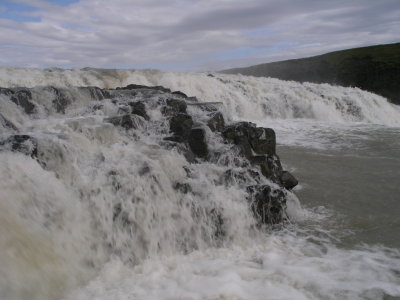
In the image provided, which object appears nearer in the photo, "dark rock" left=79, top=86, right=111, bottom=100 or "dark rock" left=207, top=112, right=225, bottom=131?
"dark rock" left=207, top=112, right=225, bottom=131

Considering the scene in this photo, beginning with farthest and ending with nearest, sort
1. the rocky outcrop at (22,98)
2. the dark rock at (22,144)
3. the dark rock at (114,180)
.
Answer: the rocky outcrop at (22,98), the dark rock at (114,180), the dark rock at (22,144)

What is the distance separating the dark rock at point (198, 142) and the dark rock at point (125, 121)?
1.35 metres

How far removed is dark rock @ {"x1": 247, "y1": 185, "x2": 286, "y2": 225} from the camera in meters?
7.56

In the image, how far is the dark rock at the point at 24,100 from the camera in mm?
10203

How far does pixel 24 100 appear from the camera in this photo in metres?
10.3

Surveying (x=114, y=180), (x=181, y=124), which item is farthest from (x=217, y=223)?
(x=181, y=124)

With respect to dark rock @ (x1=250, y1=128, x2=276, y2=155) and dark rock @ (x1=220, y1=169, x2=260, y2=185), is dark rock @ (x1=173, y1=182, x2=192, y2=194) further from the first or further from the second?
dark rock @ (x1=250, y1=128, x2=276, y2=155)

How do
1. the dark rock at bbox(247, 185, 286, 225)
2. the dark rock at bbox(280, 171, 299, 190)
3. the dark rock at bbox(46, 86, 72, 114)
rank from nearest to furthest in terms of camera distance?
the dark rock at bbox(247, 185, 286, 225), the dark rock at bbox(280, 171, 299, 190), the dark rock at bbox(46, 86, 72, 114)

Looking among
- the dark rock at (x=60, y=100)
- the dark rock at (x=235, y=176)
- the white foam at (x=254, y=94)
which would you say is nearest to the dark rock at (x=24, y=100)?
the dark rock at (x=60, y=100)

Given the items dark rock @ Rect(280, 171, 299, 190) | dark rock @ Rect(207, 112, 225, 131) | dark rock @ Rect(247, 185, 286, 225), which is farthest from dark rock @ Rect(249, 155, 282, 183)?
dark rock @ Rect(207, 112, 225, 131)

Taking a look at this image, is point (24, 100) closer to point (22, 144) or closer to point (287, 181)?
point (22, 144)

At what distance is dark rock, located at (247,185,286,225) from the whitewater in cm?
23

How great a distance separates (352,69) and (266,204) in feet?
147

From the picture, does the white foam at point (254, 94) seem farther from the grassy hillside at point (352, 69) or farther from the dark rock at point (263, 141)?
the grassy hillside at point (352, 69)
